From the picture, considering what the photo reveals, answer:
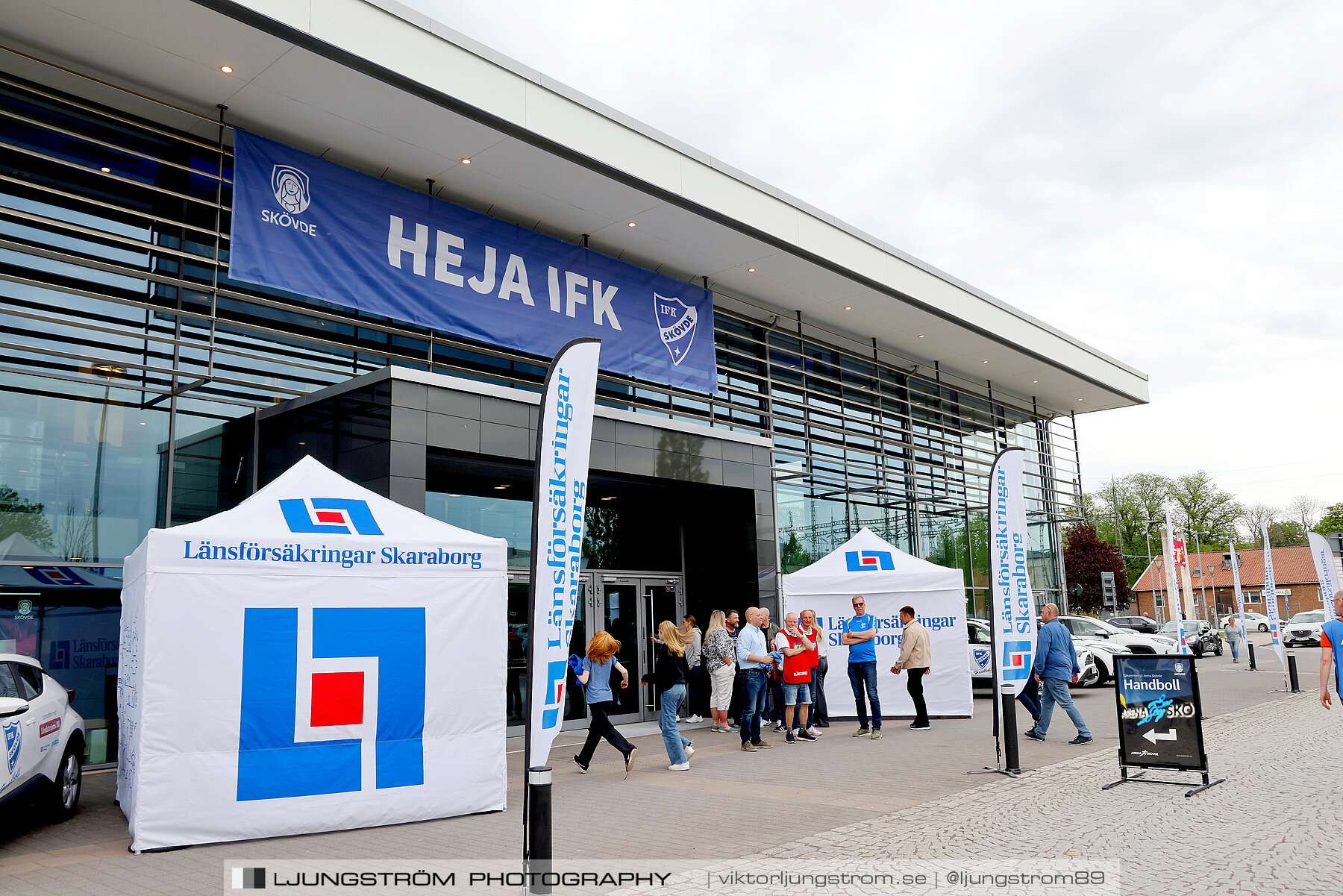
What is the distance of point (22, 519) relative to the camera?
35.9 feet

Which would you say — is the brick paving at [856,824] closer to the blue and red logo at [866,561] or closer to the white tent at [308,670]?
the white tent at [308,670]

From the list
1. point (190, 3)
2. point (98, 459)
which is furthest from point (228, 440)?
point (190, 3)

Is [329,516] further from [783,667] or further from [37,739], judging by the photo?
[783,667]

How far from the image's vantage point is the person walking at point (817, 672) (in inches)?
571

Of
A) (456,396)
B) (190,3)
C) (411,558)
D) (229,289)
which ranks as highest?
(190,3)

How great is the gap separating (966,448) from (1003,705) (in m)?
17.3

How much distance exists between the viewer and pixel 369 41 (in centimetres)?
1163

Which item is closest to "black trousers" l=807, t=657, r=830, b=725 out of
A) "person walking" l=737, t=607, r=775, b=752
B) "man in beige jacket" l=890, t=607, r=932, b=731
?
"man in beige jacket" l=890, t=607, r=932, b=731

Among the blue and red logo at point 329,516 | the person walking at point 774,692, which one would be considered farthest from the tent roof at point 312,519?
the person walking at point 774,692

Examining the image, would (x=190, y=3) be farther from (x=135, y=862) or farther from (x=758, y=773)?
(x=758, y=773)

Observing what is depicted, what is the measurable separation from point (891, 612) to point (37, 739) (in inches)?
475

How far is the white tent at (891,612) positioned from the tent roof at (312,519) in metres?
8.08

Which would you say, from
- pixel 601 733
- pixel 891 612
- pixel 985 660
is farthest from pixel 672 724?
pixel 985 660

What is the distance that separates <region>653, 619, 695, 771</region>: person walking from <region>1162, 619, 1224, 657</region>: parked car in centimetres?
2398
